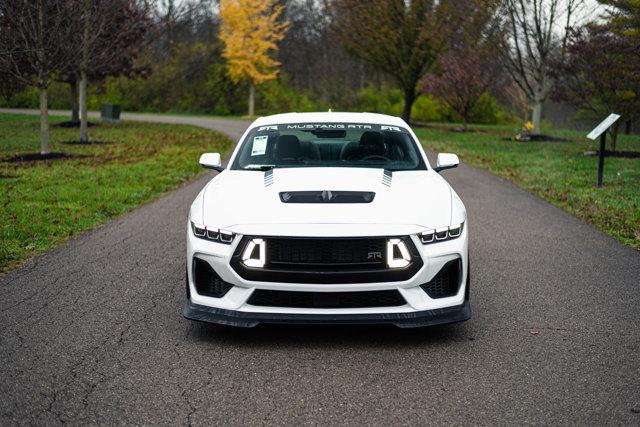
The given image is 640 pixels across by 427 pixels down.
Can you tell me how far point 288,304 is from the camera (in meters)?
4.82

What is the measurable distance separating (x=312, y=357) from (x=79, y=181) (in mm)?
10490

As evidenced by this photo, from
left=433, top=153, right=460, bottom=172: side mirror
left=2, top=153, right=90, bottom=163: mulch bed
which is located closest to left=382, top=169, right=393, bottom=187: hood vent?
left=433, top=153, right=460, bottom=172: side mirror

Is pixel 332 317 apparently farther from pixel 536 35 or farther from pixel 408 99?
pixel 408 99

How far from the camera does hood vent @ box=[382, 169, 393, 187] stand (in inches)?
217

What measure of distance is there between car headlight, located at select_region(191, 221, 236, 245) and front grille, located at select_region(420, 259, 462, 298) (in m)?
1.25

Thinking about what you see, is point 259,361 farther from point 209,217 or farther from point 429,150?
point 429,150

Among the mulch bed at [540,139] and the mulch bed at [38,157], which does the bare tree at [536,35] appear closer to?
the mulch bed at [540,139]

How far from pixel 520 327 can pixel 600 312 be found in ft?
2.64

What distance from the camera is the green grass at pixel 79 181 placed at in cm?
914

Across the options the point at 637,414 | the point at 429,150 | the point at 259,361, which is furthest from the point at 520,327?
the point at 429,150

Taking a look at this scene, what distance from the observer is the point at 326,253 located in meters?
4.72

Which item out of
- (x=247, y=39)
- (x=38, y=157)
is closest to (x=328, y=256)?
(x=38, y=157)

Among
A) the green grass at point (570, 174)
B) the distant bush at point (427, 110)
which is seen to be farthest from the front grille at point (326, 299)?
the distant bush at point (427, 110)

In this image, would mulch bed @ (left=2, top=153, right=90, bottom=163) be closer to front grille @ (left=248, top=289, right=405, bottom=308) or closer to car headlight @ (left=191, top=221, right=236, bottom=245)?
car headlight @ (left=191, top=221, right=236, bottom=245)
